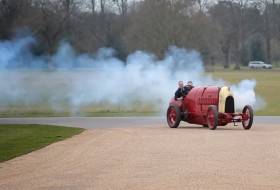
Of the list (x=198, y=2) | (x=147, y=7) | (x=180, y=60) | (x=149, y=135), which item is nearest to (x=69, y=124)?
(x=149, y=135)

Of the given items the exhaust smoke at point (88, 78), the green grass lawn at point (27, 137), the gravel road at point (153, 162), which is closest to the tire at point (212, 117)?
the gravel road at point (153, 162)

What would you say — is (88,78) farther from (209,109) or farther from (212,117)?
(212,117)

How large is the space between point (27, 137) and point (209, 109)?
7.39 metres

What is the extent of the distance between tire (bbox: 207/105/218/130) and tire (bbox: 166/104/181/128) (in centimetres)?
150

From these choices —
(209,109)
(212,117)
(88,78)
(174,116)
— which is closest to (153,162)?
(212,117)

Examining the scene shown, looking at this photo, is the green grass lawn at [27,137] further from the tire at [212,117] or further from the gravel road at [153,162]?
the tire at [212,117]

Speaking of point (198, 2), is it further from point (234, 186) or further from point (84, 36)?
point (234, 186)

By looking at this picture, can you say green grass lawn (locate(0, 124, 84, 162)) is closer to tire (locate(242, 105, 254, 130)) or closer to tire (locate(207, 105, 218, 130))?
tire (locate(207, 105, 218, 130))

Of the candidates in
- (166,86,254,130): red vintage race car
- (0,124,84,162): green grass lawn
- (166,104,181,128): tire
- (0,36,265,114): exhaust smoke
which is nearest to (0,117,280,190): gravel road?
(0,124,84,162): green grass lawn

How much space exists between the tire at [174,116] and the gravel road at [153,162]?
2.57 metres

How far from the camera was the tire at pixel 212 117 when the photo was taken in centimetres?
2889

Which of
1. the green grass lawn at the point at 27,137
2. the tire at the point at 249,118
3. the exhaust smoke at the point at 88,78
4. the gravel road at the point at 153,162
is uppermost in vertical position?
the exhaust smoke at the point at 88,78

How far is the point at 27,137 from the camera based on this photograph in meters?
26.9

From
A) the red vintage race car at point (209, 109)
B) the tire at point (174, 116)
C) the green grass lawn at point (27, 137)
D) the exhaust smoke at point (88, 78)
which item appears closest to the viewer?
the green grass lawn at point (27, 137)
